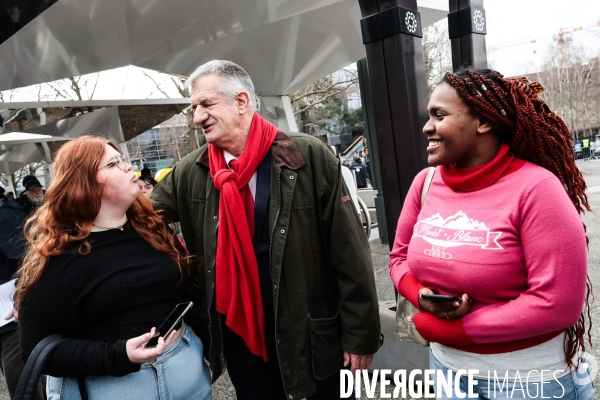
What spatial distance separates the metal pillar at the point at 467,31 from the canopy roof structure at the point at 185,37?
279 centimetres

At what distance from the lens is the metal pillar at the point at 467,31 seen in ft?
12.0

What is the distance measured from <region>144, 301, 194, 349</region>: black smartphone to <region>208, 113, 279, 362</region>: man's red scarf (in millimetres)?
193

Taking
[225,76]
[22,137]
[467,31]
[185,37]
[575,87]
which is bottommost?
[575,87]

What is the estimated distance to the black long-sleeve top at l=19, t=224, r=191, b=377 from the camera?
1779mm

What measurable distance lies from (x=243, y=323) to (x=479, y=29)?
2917 millimetres

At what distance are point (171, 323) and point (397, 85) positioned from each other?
1987 mm

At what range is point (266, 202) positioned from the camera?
7.09ft

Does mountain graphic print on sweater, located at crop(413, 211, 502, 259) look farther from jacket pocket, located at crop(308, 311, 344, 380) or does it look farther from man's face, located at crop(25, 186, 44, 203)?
man's face, located at crop(25, 186, 44, 203)

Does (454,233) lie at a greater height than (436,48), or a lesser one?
lesser

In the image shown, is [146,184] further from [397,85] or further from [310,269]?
[310,269]

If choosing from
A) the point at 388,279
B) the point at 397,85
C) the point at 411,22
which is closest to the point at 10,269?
the point at 397,85

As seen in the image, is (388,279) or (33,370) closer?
(33,370)

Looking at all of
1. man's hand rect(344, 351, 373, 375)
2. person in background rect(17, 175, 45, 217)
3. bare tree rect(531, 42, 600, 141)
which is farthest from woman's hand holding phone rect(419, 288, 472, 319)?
bare tree rect(531, 42, 600, 141)

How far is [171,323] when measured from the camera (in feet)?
6.43
